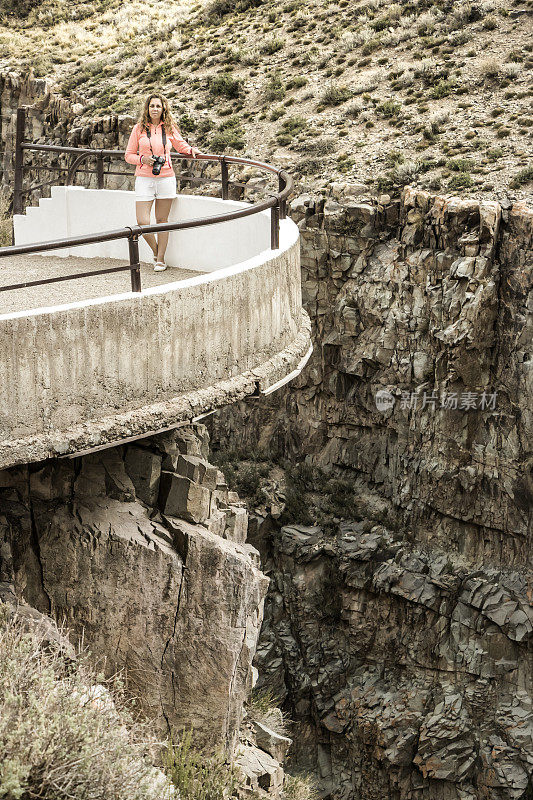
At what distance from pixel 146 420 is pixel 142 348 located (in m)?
0.42

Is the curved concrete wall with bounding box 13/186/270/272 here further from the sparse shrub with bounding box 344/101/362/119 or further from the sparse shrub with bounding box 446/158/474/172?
the sparse shrub with bounding box 344/101/362/119

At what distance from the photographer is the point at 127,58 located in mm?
33719

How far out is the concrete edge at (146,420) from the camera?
4969 mm

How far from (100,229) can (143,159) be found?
144 centimetres

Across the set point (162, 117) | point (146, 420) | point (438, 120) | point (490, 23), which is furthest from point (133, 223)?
point (490, 23)

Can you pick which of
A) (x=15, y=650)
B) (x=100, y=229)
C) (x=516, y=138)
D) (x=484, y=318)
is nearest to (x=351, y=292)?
(x=484, y=318)

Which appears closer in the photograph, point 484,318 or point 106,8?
point 484,318

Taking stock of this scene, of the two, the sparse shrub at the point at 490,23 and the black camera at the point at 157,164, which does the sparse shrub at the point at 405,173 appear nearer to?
the sparse shrub at the point at 490,23

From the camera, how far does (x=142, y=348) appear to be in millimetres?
5449

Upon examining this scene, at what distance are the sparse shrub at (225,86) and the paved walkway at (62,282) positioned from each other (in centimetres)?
2089

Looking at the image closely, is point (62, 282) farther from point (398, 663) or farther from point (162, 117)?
point (398, 663)

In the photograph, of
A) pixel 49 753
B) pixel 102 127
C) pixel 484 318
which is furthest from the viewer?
pixel 102 127

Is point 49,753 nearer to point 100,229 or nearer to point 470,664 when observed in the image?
point 100,229

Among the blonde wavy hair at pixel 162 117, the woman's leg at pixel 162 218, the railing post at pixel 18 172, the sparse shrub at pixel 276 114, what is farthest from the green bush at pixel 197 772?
the sparse shrub at pixel 276 114
